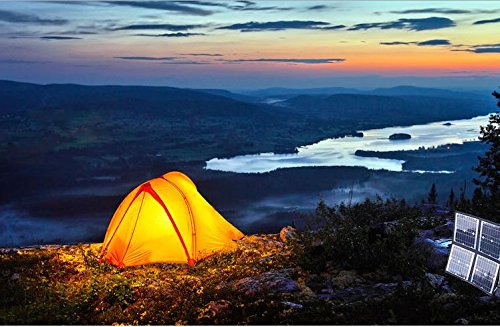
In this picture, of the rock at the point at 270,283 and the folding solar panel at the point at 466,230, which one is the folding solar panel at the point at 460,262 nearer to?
the folding solar panel at the point at 466,230

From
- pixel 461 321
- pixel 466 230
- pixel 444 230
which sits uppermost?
pixel 466 230

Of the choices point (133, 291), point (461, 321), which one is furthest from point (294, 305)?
point (133, 291)

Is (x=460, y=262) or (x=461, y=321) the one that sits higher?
(x=460, y=262)

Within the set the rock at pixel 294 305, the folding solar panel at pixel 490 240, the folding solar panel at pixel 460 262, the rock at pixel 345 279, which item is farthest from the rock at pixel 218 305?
the folding solar panel at pixel 490 240

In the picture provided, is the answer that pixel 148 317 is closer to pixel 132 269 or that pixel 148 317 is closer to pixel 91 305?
pixel 91 305

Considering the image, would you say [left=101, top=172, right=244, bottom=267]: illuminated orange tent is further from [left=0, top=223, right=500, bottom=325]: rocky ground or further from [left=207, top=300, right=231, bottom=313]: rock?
[left=207, top=300, right=231, bottom=313]: rock

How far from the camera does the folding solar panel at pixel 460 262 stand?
9.32m

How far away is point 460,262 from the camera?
31.6 ft

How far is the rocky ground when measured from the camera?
8742 millimetres

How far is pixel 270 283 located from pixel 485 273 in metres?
4.86

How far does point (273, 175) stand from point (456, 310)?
145048 millimetres

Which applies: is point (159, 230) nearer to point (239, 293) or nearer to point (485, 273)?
point (239, 293)

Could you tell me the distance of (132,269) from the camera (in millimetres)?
15648

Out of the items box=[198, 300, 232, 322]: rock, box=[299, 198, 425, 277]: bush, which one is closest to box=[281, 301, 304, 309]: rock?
box=[198, 300, 232, 322]: rock
